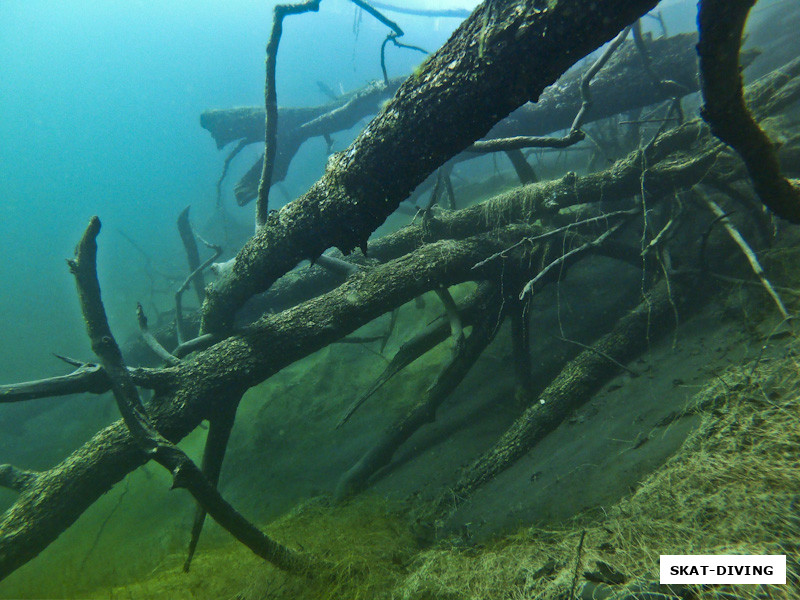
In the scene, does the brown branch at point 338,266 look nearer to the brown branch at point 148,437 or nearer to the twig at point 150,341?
the twig at point 150,341

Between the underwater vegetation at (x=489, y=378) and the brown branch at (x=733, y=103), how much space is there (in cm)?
1

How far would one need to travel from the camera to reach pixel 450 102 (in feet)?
6.70

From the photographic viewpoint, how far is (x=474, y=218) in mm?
6215

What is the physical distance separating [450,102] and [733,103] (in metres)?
1.27

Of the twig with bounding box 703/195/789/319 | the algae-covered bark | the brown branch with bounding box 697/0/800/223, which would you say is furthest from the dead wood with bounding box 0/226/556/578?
the brown branch with bounding box 697/0/800/223

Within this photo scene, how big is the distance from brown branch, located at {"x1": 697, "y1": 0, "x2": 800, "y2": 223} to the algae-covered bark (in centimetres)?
29

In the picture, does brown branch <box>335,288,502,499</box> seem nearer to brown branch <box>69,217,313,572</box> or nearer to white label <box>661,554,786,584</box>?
brown branch <box>69,217,313,572</box>

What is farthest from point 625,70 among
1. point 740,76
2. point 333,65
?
point 333,65

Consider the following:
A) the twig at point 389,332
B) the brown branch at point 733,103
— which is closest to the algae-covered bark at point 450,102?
the brown branch at point 733,103

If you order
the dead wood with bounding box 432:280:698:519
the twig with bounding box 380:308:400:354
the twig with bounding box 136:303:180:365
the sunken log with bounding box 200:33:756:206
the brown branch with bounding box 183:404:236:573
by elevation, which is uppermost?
the twig with bounding box 136:303:180:365

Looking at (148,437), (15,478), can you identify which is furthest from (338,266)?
(15,478)

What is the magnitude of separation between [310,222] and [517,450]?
118 inches

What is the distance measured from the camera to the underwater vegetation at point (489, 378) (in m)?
1.89

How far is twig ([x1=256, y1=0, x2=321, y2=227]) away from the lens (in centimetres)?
389
